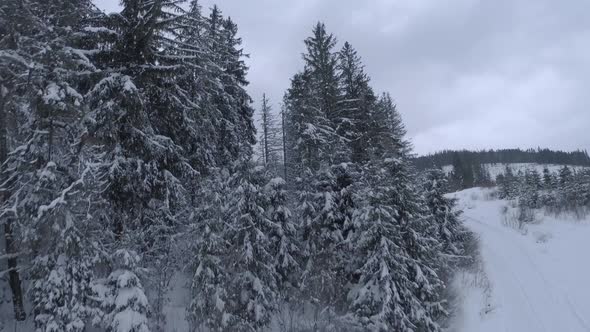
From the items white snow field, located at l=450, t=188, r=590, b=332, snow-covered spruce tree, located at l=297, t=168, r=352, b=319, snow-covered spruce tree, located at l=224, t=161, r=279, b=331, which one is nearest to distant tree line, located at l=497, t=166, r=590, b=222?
white snow field, located at l=450, t=188, r=590, b=332

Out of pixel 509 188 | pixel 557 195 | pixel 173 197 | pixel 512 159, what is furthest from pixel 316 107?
pixel 512 159

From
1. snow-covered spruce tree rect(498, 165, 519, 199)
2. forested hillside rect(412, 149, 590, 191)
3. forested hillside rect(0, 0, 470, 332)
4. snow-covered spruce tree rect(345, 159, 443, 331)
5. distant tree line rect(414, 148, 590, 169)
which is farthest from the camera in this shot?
distant tree line rect(414, 148, 590, 169)

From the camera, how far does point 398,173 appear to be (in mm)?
17188

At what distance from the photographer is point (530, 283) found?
78.7ft

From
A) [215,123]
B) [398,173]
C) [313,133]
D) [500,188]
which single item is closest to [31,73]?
[215,123]

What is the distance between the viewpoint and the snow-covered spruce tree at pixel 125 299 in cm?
993

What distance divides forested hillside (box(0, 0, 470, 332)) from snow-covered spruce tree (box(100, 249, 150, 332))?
0.05m

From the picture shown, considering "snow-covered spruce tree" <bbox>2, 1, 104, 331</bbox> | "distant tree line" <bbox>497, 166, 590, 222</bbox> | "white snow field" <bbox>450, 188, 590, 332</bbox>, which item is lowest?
"white snow field" <bbox>450, 188, 590, 332</bbox>

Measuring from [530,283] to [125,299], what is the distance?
933 inches

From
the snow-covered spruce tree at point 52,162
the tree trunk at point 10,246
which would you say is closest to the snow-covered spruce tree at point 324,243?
the snow-covered spruce tree at point 52,162

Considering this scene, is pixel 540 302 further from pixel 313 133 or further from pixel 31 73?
pixel 31 73

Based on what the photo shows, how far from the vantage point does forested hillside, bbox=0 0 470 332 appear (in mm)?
10570

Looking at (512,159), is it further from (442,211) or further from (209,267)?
(209,267)

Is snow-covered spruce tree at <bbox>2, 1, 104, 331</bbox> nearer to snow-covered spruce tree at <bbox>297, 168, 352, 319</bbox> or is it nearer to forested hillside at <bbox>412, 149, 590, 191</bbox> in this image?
snow-covered spruce tree at <bbox>297, 168, 352, 319</bbox>
